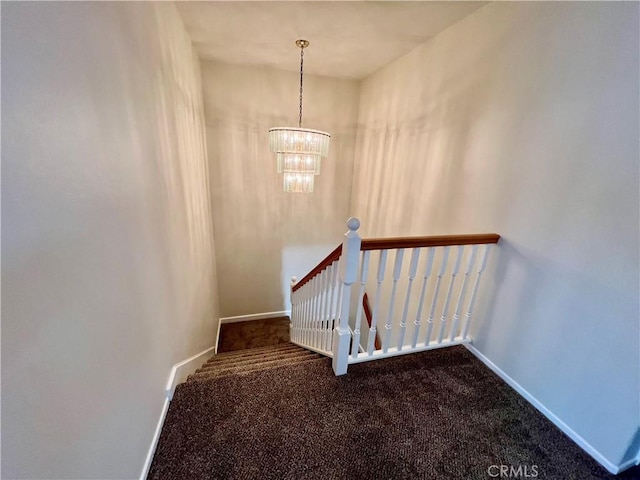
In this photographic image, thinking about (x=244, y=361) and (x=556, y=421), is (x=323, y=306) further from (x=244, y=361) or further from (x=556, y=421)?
(x=556, y=421)

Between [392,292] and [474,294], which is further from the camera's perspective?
[474,294]

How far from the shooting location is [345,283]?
5.16 feet

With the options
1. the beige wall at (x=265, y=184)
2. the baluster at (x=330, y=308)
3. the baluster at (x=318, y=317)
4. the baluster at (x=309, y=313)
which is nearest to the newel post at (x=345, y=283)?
the baluster at (x=330, y=308)

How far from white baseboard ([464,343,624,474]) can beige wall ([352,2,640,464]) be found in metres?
0.03

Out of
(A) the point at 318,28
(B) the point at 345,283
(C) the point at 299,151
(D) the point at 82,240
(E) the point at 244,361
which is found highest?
(A) the point at 318,28

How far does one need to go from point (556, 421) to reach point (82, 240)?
2.41m

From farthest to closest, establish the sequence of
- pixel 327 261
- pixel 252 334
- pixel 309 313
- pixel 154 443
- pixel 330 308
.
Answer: pixel 252 334 < pixel 309 313 < pixel 330 308 < pixel 327 261 < pixel 154 443

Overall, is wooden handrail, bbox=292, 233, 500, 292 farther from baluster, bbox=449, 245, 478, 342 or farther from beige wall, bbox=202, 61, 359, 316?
beige wall, bbox=202, 61, 359, 316

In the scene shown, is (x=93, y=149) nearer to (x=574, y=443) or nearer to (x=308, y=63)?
(x=574, y=443)

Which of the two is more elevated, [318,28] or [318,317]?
[318,28]

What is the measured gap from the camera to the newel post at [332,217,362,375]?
4.82ft

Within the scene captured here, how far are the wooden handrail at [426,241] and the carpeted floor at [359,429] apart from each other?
0.91 m

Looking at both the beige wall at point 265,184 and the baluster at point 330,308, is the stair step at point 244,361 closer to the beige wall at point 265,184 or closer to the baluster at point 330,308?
the baluster at point 330,308

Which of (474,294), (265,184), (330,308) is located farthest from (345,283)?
(265,184)
